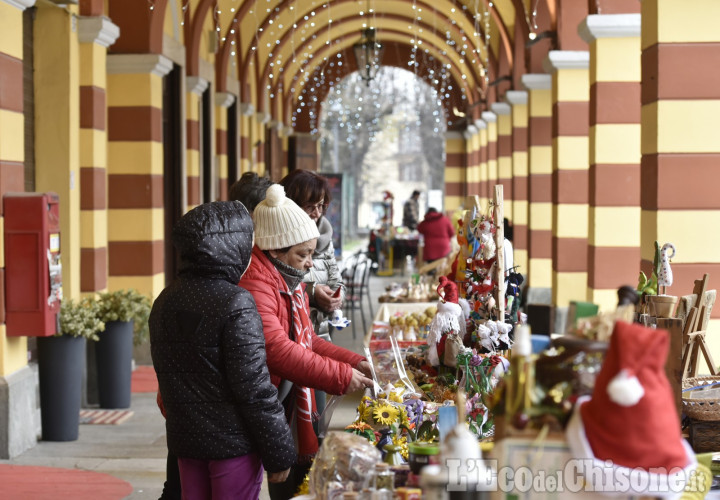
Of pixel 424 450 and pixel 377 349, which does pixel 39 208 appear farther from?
pixel 424 450

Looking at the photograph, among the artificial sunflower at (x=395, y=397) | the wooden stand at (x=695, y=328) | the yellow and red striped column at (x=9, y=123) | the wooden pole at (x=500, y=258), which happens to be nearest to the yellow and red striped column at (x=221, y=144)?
the yellow and red striped column at (x=9, y=123)

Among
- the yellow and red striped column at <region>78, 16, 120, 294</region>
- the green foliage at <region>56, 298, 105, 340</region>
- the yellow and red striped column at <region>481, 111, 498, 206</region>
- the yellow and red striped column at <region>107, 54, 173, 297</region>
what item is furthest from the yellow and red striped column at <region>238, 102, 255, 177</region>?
the green foliage at <region>56, 298, 105, 340</region>

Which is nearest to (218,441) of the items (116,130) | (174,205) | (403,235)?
(116,130)

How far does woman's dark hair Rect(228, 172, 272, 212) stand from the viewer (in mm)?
4312

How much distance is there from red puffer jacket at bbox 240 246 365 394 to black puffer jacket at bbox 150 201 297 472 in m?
0.20

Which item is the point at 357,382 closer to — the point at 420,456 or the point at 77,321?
the point at 420,456

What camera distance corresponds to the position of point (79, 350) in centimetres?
680

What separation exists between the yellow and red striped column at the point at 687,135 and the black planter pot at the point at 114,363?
4329 mm

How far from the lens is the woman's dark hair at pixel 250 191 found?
4312mm

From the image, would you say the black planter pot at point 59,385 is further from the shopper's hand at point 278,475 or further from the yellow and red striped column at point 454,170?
the yellow and red striped column at point 454,170

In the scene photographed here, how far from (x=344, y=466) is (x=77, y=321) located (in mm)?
4744

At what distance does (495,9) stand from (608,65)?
653 cm

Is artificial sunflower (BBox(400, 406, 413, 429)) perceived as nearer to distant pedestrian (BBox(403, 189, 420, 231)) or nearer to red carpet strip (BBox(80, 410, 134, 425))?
red carpet strip (BBox(80, 410, 134, 425))

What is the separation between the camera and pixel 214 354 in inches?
114
